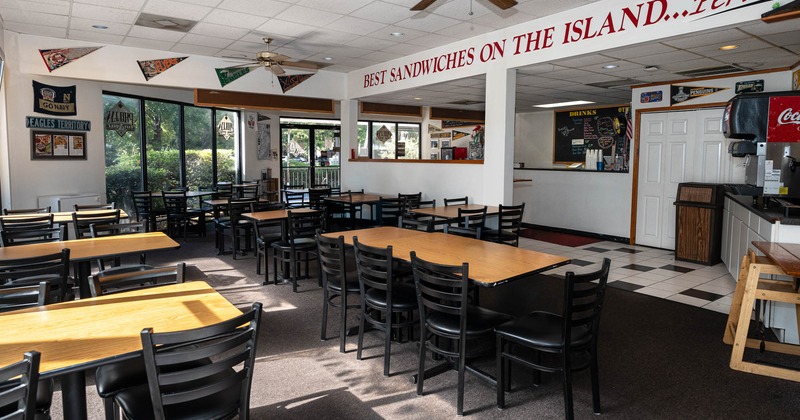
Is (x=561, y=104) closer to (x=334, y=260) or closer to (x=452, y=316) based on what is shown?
(x=334, y=260)

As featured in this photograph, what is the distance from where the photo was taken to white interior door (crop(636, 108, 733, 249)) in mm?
7017

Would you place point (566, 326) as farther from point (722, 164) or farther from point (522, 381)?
point (722, 164)

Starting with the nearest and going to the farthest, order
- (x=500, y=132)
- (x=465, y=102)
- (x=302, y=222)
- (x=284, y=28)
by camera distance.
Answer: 1. (x=302, y=222)
2. (x=284, y=28)
3. (x=500, y=132)
4. (x=465, y=102)

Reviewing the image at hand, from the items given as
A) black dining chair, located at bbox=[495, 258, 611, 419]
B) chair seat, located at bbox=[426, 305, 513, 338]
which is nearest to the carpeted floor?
black dining chair, located at bbox=[495, 258, 611, 419]

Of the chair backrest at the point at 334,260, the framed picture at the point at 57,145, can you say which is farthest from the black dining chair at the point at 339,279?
the framed picture at the point at 57,145

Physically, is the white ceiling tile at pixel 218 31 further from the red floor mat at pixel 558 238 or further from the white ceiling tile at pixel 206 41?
the red floor mat at pixel 558 238

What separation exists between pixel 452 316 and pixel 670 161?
6.01 meters

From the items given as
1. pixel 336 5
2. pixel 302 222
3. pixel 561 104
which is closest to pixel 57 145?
pixel 302 222

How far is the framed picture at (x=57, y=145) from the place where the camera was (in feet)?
24.4

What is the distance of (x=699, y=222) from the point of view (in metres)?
6.64

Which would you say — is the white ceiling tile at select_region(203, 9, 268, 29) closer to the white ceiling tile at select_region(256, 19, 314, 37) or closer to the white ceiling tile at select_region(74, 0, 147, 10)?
the white ceiling tile at select_region(256, 19, 314, 37)

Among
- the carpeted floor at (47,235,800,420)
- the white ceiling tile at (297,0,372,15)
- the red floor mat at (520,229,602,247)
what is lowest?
the carpeted floor at (47,235,800,420)

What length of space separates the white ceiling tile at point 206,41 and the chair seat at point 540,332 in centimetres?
602

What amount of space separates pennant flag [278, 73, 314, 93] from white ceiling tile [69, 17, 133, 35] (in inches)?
109
